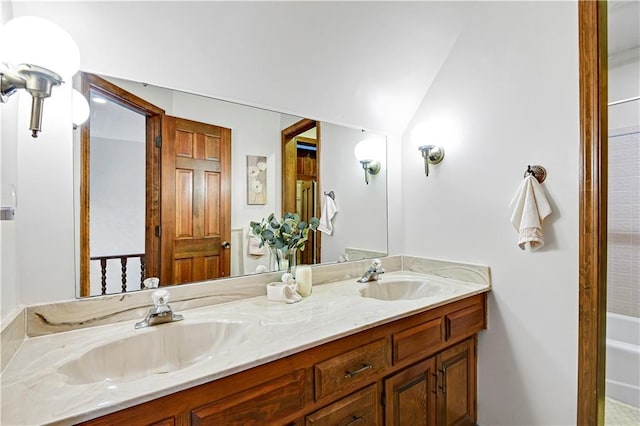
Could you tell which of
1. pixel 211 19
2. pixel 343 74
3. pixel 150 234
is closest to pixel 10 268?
pixel 150 234

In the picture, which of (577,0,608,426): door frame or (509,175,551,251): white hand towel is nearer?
(577,0,608,426): door frame

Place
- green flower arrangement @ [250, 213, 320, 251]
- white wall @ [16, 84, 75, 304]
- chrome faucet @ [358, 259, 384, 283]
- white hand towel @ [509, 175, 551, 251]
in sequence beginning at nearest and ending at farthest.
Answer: white wall @ [16, 84, 75, 304] → white hand towel @ [509, 175, 551, 251] → green flower arrangement @ [250, 213, 320, 251] → chrome faucet @ [358, 259, 384, 283]

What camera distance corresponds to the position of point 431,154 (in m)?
2.02

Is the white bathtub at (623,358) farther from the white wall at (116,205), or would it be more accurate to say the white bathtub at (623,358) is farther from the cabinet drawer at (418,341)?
the white wall at (116,205)

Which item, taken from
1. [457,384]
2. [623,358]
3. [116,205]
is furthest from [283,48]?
[623,358]

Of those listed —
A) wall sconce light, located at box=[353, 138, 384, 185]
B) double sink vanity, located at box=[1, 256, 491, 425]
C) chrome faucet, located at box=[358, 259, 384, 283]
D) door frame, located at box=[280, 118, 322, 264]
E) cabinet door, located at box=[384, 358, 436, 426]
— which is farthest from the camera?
wall sconce light, located at box=[353, 138, 384, 185]

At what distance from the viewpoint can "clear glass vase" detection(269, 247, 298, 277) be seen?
1679 mm

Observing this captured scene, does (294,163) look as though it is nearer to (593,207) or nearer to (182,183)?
(182,183)

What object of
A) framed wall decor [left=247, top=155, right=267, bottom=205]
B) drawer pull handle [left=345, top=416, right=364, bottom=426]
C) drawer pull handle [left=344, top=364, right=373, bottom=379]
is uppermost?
framed wall decor [left=247, top=155, right=267, bottom=205]

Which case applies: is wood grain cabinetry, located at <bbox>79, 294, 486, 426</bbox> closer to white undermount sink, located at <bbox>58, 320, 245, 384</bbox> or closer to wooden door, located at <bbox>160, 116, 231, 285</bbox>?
white undermount sink, located at <bbox>58, 320, 245, 384</bbox>

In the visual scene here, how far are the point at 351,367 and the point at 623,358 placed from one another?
1.61 metres

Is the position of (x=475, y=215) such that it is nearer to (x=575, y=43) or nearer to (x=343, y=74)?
(x=575, y=43)

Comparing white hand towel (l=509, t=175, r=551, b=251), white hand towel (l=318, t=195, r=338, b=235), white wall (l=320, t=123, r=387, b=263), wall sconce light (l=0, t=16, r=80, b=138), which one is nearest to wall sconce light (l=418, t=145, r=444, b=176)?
white wall (l=320, t=123, r=387, b=263)

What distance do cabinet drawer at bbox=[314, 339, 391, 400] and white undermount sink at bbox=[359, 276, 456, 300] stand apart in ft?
1.76
